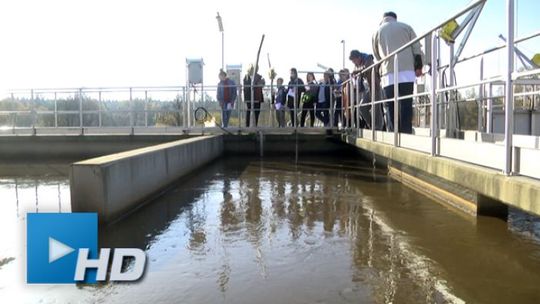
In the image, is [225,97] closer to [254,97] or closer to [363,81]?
[254,97]

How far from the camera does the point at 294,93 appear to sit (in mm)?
14031

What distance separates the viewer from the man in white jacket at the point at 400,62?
23.4 ft

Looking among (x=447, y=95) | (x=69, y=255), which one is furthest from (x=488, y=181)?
(x=447, y=95)

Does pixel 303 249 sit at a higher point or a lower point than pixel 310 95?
lower

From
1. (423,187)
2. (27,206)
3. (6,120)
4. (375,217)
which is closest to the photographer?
(375,217)

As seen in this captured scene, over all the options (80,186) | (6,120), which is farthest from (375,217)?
(6,120)

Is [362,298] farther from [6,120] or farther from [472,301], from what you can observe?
[6,120]

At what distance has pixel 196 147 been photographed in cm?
1040

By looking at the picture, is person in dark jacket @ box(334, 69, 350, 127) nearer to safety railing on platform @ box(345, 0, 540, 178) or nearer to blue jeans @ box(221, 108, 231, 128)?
safety railing on platform @ box(345, 0, 540, 178)

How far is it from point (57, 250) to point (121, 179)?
1.77m

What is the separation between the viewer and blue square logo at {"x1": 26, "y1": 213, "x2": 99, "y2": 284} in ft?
12.7

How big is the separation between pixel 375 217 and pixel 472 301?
2.60 meters

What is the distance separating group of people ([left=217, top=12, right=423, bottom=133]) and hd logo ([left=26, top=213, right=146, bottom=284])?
415 centimetres

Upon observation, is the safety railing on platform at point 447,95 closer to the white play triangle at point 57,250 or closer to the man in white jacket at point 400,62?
the man in white jacket at point 400,62
